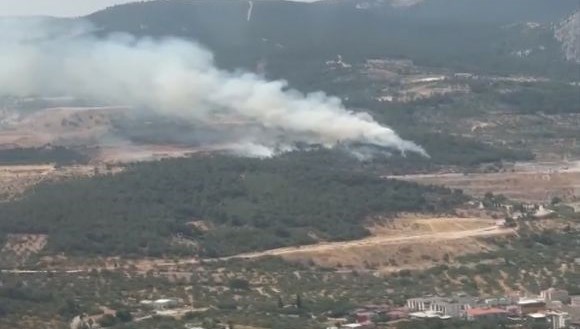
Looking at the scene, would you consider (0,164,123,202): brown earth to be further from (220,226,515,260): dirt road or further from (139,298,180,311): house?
(139,298,180,311): house

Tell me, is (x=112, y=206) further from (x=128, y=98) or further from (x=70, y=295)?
(x=128, y=98)

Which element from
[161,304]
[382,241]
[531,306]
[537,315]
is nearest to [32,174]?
[382,241]

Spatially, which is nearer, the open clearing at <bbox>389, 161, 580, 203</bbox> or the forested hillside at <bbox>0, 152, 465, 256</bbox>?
the forested hillside at <bbox>0, 152, 465, 256</bbox>

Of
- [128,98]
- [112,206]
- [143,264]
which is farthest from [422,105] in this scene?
[143,264]

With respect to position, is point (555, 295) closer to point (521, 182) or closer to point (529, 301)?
point (529, 301)

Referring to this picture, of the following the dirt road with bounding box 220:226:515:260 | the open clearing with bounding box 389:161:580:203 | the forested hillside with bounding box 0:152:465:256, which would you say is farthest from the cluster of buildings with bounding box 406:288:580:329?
the open clearing with bounding box 389:161:580:203

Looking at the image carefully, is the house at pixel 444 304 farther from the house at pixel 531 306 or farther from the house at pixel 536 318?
the house at pixel 536 318
